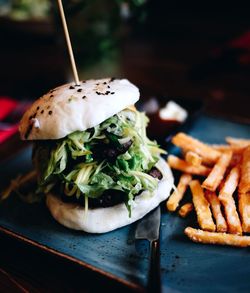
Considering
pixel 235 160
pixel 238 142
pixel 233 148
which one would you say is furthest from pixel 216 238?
pixel 238 142

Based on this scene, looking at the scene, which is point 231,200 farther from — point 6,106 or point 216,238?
point 6,106

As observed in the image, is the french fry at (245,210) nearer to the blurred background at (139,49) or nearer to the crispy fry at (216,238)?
the crispy fry at (216,238)

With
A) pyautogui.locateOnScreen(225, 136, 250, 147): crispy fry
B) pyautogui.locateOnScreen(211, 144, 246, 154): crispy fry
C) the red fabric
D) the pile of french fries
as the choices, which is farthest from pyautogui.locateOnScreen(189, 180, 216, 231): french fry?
the red fabric

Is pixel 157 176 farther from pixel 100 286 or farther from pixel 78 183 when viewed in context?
pixel 100 286

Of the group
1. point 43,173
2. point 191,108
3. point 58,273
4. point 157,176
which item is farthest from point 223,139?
point 58,273

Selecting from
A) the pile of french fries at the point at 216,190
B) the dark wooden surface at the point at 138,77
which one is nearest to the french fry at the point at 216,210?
the pile of french fries at the point at 216,190

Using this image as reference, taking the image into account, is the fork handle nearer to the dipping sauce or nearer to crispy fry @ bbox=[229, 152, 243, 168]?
crispy fry @ bbox=[229, 152, 243, 168]
